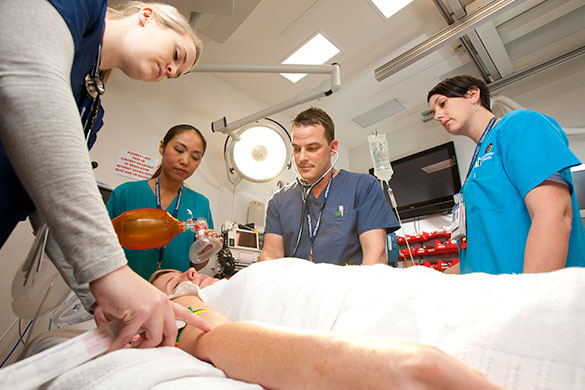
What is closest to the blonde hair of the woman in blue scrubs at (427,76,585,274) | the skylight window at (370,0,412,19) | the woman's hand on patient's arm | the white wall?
the woman's hand on patient's arm

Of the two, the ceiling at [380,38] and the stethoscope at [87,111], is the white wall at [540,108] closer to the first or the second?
the ceiling at [380,38]

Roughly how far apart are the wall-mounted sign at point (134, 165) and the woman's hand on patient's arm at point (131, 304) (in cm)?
206

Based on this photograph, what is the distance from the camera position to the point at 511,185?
1069mm

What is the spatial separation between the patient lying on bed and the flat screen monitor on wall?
3.10 meters

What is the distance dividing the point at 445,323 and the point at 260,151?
6.99ft

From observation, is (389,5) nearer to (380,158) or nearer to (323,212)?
(380,158)

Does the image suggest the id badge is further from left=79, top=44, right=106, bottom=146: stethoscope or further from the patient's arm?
left=79, top=44, right=106, bottom=146: stethoscope

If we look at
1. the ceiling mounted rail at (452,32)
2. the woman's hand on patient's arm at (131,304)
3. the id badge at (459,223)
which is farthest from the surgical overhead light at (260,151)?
the woman's hand on patient's arm at (131,304)

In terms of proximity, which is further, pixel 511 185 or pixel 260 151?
pixel 260 151

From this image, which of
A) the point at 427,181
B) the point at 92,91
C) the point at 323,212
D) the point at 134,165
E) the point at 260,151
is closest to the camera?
the point at 92,91

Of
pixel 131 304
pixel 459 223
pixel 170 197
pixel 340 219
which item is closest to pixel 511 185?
pixel 459 223

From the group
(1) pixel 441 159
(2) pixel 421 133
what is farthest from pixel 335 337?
(2) pixel 421 133

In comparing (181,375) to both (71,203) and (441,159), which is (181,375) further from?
(441,159)

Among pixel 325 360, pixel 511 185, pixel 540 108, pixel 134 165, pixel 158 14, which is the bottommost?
pixel 325 360
